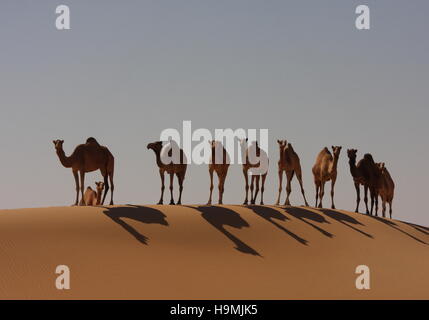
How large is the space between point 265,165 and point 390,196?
34.0 feet

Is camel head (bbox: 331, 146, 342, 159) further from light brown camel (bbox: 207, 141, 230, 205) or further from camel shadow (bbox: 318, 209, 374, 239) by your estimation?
light brown camel (bbox: 207, 141, 230, 205)

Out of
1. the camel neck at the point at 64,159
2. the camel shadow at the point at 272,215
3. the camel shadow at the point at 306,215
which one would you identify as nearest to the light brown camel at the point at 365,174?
the camel shadow at the point at 306,215

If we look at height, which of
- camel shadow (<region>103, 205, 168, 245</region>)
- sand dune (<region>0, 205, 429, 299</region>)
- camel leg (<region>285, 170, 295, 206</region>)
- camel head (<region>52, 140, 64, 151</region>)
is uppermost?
camel head (<region>52, 140, 64, 151</region>)

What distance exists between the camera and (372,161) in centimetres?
3023

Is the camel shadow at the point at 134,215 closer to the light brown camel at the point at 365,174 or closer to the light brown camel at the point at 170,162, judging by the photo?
the light brown camel at the point at 170,162

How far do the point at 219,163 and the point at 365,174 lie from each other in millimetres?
6897

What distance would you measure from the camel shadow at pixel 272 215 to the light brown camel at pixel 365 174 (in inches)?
193

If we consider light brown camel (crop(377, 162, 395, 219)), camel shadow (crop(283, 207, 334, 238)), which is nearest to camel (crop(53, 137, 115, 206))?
camel shadow (crop(283, 207, 334, 238))

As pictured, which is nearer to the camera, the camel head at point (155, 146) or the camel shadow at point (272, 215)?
the camel shadow at point (272, 215)

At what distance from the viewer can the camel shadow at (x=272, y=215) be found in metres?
23.4

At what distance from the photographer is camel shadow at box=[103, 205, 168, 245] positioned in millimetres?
21359

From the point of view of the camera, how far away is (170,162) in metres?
25.2

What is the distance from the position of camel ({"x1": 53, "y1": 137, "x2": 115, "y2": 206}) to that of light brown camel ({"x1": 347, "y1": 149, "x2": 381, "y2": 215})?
376 inches
